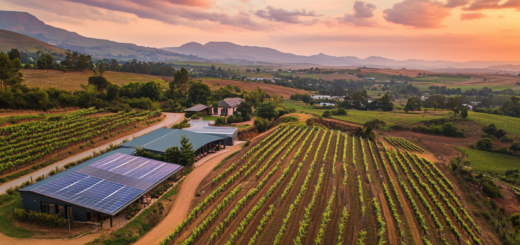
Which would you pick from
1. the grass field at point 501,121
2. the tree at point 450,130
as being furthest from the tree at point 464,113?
the tree at point 450,130

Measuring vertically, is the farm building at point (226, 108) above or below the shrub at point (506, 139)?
above

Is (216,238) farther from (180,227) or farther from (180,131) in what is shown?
(180,131)

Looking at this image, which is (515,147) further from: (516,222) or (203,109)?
(203,109)

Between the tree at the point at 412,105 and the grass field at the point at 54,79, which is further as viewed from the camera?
→ the tree at the point at 412,105

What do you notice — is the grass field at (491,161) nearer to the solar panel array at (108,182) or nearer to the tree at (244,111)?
the tree at (244,111)

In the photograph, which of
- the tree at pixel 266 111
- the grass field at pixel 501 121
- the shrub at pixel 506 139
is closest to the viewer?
the shrub at pixel 506 139

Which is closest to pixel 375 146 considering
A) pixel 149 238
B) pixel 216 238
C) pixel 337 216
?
pixel 337 216

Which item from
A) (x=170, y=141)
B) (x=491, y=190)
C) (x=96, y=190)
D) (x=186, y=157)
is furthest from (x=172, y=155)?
(x=491, y=190)

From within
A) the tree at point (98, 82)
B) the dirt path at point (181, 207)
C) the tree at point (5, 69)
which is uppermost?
the tree at point (5, 69)
